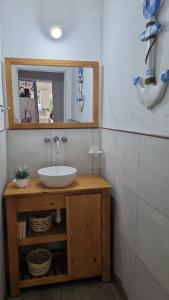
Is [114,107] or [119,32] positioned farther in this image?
[114,107]

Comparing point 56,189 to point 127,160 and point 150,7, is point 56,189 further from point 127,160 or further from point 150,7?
point 150,7

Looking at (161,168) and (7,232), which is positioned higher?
(161,168)

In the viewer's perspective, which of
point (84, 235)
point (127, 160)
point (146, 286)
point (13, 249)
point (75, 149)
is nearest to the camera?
point (146, 286)

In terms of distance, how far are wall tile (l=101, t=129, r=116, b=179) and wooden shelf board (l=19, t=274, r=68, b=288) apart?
2.93 ft

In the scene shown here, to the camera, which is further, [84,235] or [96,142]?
[96,142]

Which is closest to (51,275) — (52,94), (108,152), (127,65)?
(108,152)

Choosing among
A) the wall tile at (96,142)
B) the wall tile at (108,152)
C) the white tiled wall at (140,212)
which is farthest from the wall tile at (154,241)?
the wall tile at (96,142)

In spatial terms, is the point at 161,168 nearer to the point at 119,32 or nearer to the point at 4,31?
the point at 119,32

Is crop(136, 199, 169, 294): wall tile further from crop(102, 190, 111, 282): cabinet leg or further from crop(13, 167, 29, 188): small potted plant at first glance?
crop(13, 167, 29, 188): small potted plant

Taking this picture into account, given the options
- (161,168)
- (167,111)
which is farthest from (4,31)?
(161,168)

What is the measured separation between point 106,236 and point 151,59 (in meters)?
Result: 1.35

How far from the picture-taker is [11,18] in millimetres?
1953

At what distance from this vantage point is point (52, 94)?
6.86 ft

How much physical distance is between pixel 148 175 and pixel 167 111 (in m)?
0.38
